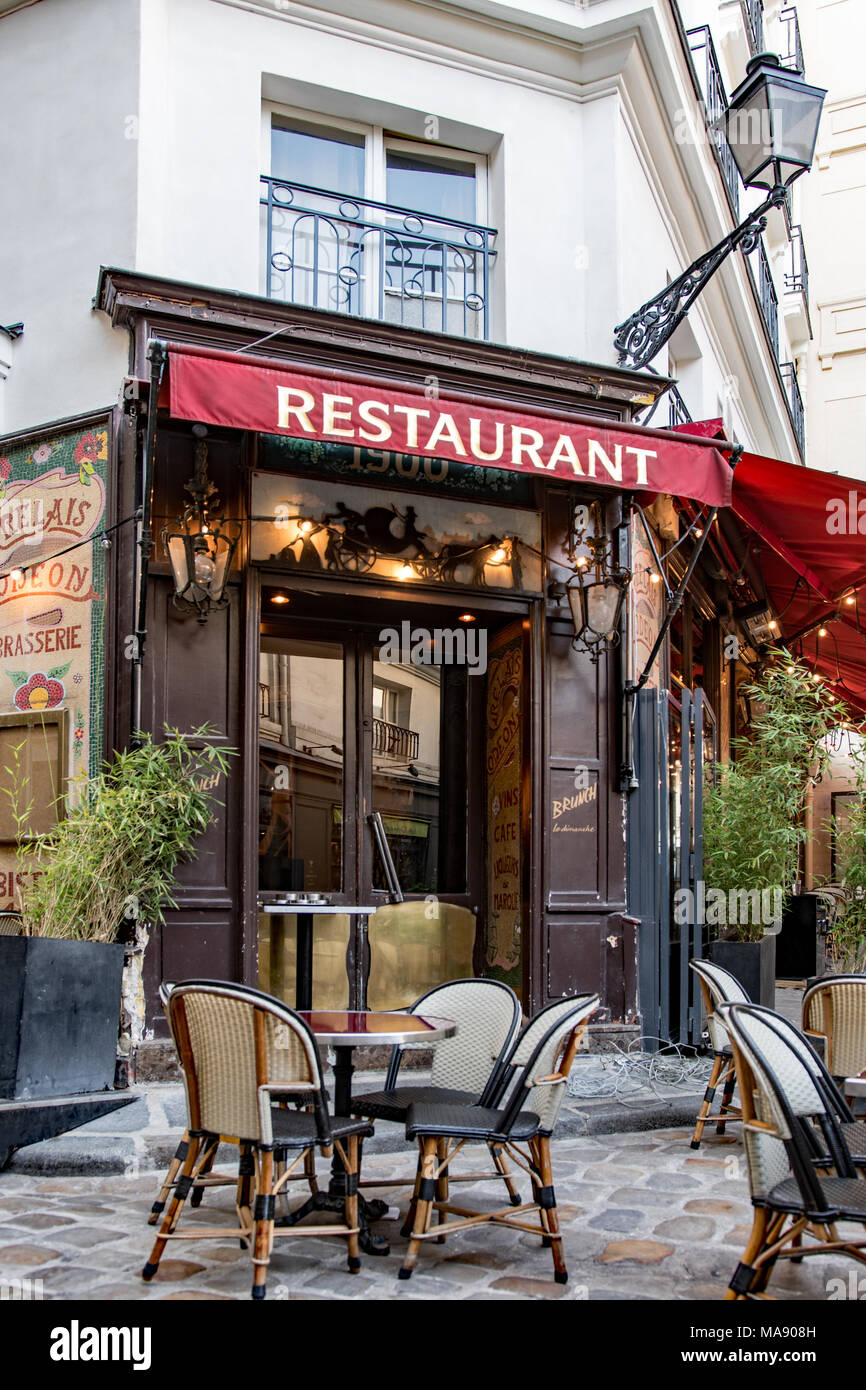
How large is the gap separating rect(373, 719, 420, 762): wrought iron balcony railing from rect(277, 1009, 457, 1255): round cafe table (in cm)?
384

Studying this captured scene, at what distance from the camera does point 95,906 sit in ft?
21.7

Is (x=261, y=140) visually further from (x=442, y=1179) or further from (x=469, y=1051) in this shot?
(x=442, y=1179)

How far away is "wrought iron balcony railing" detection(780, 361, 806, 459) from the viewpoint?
1833cm

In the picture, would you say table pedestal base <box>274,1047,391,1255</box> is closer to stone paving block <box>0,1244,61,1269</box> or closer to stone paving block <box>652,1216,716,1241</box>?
stone paving block <box>0,1244,61,1269</box>

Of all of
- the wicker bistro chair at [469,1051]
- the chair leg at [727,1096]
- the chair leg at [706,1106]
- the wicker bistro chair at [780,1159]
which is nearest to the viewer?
the wicker bistro chair at [780,1159]

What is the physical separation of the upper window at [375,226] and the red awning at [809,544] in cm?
205

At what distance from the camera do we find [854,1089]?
12.6ft

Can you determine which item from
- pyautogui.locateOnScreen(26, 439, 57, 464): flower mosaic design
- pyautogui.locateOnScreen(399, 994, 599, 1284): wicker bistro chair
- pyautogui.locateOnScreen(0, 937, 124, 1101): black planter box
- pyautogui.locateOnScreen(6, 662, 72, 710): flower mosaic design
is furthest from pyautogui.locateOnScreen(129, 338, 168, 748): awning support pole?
pyautogui.locateOnScreen(399, 994, 599, 1284): wicker bistro chair

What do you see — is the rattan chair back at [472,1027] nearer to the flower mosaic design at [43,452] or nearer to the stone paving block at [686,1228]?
the stone paving block at [686,1228]

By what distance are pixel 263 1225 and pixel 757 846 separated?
5592 mm

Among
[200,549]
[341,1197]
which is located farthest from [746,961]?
[200,549]

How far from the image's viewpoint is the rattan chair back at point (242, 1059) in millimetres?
4023

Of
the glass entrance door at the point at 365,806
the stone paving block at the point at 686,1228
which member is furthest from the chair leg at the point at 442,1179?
the glass entrance door at the point at 365,806

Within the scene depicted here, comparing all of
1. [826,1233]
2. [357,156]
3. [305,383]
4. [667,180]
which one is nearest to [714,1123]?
[826,1233]
